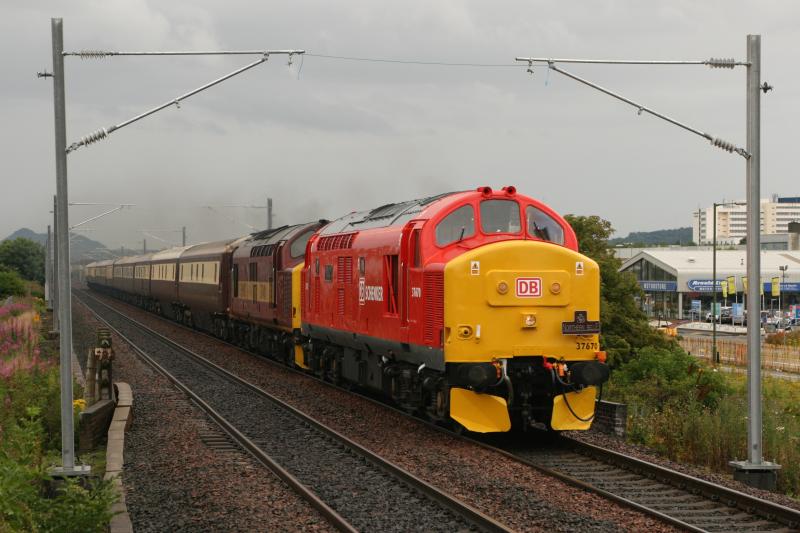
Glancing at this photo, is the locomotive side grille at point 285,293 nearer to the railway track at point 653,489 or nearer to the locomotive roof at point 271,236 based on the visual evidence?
the locomotive roof at point 271,236

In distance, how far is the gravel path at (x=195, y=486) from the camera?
1034 centimetres

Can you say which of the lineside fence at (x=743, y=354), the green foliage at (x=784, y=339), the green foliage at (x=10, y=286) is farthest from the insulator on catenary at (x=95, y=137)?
the green foliage at (x=10, y=286)

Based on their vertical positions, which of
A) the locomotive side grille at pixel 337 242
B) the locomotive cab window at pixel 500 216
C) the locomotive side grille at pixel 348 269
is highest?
the locomotive cab window at pixel 500 216

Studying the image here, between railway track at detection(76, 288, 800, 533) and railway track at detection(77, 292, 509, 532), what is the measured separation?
6.00 ft

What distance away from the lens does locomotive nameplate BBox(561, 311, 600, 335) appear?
46.6 feet

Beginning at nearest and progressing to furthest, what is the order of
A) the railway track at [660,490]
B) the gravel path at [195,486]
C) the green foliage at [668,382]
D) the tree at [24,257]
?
the railway track at [660,490] → the gravel path at [195,486] → the green foliage at [668,382] → the tree at [24,257]

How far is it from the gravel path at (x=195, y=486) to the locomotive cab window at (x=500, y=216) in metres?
5.03

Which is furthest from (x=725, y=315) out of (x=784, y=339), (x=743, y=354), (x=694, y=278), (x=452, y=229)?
(x=452, y=229)

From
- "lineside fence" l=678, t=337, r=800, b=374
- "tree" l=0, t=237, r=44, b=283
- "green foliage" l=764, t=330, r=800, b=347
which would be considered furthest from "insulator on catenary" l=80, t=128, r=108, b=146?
"tree" l=0, t=237, r=44, b=283

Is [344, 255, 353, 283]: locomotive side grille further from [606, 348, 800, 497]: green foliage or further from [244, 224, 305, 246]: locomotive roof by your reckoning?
[244, 224, 305, 246]: locomotive roof

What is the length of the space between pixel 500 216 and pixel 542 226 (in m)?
0.70

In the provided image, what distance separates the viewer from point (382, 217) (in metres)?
18.2

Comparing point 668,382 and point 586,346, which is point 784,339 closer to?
point 668,382

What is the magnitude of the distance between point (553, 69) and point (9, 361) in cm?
1512
